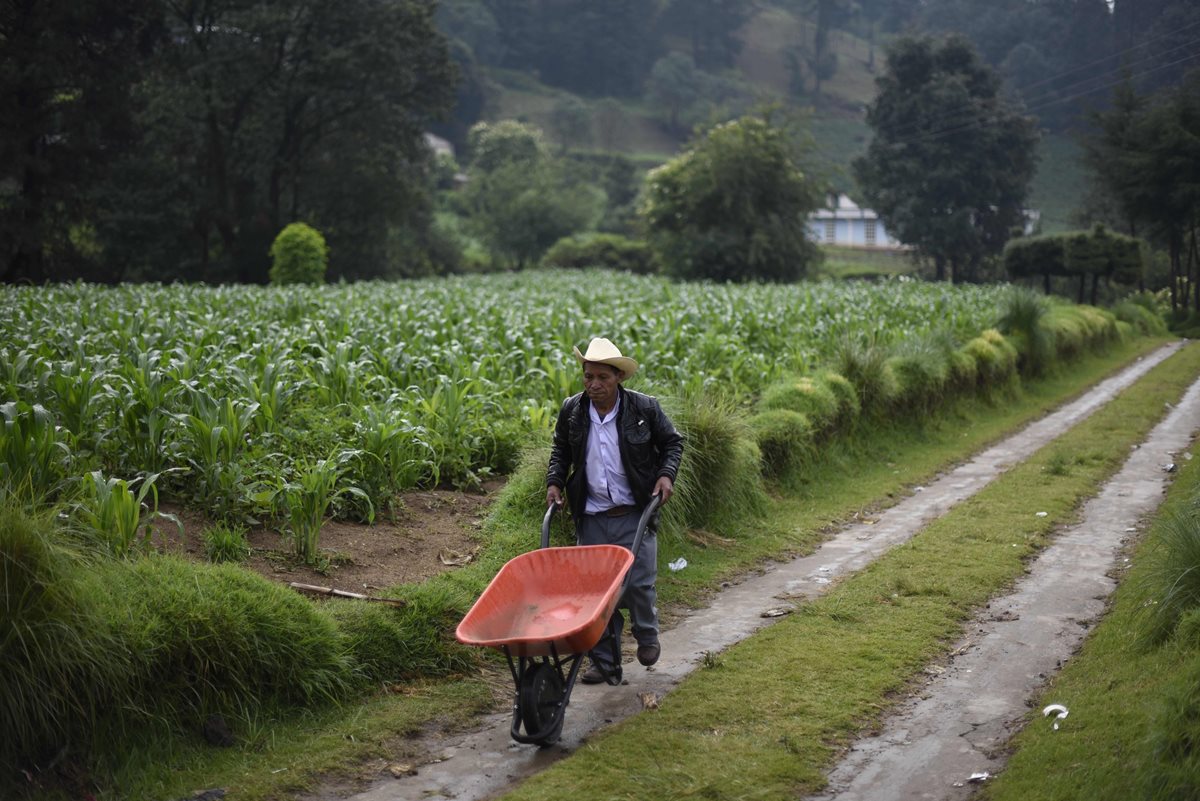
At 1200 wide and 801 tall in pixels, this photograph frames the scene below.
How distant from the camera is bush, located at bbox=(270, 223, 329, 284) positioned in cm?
3675

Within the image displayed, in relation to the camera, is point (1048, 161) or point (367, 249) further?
point (1048, 161)

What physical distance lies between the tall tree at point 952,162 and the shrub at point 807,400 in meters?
45.6

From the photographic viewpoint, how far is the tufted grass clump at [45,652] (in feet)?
15.4

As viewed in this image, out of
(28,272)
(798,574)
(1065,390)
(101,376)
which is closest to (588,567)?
(798,574)

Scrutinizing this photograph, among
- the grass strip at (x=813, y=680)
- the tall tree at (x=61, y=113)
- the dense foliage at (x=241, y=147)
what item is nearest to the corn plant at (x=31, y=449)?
the grass strip at (x=813, y=680)

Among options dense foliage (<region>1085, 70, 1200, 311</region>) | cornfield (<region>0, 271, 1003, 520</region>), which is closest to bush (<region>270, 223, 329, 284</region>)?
cornfield (<region>0, 271, 1003, 520</region>)

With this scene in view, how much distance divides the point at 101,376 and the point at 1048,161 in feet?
238

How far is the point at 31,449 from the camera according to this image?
265 inches

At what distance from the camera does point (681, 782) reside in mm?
4887

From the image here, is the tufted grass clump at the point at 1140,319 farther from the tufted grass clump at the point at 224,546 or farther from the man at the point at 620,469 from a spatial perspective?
the tufted grass clump at the point at 224,546

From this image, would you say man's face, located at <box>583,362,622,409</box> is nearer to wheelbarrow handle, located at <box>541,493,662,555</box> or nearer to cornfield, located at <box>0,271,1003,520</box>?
wheelbarrow handle, located at <box>541,493,662,555</box>

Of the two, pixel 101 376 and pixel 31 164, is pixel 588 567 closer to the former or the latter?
pixel 101 376

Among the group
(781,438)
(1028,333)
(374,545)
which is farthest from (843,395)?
(1028,333)

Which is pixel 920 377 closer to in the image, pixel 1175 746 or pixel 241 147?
pixel 1175 746
